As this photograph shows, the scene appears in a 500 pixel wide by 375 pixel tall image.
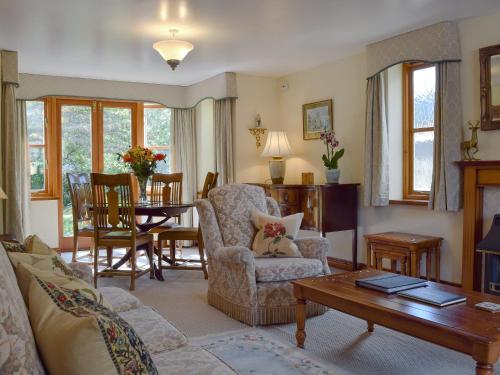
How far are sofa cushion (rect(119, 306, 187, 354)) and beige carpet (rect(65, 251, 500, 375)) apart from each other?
109cm

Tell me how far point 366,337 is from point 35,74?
510cm

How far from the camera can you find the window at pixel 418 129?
15.1 feet

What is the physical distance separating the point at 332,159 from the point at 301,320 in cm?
250

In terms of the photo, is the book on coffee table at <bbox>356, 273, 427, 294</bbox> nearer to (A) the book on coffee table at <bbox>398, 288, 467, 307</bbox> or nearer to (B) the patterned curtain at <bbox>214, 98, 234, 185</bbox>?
(A) the book on coffee table at <bbox>398, 288, 467, 307</bbox>

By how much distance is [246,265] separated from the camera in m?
3.24

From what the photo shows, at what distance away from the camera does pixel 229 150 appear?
614cm

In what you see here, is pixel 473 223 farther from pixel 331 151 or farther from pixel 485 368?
pixel 485 368

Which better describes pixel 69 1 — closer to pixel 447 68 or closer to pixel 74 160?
pixel 447 68

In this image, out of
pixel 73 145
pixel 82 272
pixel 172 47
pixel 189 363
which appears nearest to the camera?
pixel 189 363

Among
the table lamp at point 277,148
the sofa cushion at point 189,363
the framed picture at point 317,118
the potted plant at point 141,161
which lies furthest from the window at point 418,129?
the sofa cushion at point 189,363

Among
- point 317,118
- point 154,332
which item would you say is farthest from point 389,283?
point 317,118

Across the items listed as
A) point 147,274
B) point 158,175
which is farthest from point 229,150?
point 147,274

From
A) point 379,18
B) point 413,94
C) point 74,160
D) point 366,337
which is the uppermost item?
point 379,18

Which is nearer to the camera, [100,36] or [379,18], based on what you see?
[379,18]
